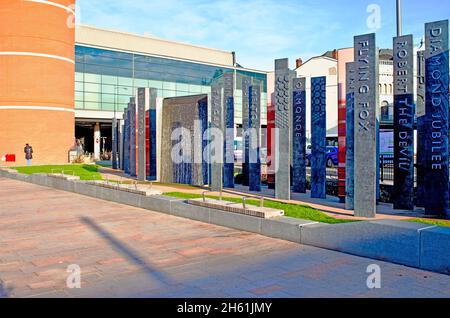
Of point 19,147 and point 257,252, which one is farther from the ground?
point 19,147

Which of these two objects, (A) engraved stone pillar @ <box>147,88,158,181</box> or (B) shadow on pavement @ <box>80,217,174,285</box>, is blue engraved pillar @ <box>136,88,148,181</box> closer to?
(A) engraved stone pillar @ <box>147,88,158,181</box>

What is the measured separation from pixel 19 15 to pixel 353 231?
32.6 meters

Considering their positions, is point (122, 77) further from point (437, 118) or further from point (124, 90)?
point (437, 118)

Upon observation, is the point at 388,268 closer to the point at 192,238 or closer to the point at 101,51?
the point at 192,238

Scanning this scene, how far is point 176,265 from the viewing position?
648 centimetres

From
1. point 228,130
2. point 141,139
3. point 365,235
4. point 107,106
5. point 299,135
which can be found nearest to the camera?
point 365,235

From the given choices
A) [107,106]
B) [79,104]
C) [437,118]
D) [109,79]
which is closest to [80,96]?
[79,104]

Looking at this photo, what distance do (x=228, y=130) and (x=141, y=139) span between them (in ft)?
16.0

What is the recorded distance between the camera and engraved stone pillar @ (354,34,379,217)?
945 centimetres

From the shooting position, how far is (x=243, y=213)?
9.00m

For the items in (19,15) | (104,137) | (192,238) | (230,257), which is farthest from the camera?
(104,137)

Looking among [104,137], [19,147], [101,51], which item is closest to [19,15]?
[19,147]

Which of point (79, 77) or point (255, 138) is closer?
point (255, 138)
